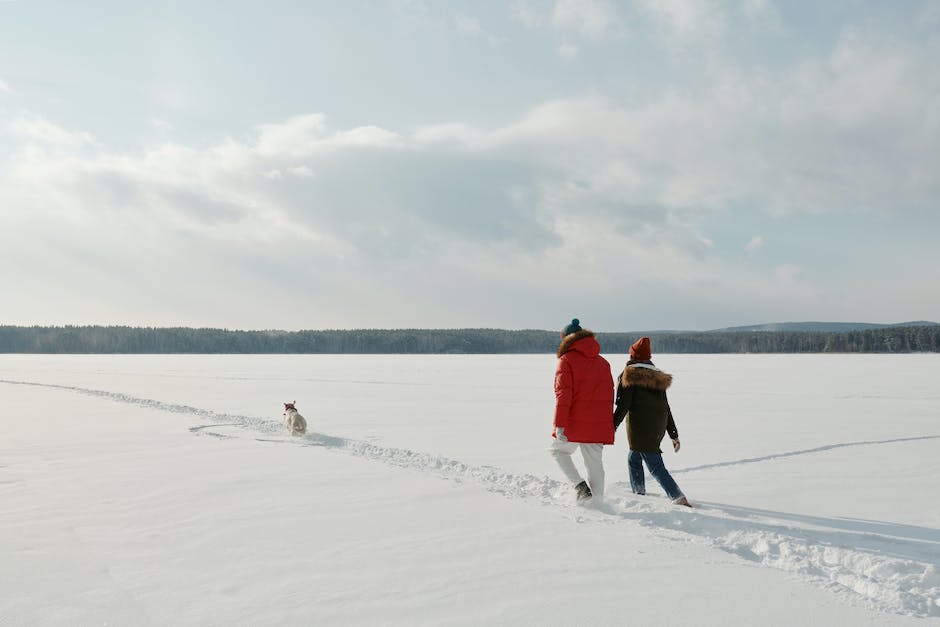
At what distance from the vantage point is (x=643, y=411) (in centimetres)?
628

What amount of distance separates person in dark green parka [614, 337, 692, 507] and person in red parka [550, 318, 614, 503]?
0.36 m

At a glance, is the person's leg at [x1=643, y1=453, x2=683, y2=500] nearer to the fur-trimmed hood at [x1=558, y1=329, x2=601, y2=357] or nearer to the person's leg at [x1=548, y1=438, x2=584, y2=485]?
the person's leg at [x1=548, y1=438, x2=584, y2=485]

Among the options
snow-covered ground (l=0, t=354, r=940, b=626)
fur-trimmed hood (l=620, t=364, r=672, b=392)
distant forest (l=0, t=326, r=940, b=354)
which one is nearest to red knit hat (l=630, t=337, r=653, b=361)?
fur-trimmed hood (l=620, t=364, r=672, b=392)

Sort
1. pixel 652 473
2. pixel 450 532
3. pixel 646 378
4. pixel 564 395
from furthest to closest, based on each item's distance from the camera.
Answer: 1. pixel 646 378
2. pixel 652 473
3. pixel 564 395
4. pixel 450 532

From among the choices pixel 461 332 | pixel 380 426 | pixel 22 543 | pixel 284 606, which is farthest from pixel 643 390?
pixel 461 332

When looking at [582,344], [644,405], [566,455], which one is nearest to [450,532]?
[566,455]

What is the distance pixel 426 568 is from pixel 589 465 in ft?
7.08

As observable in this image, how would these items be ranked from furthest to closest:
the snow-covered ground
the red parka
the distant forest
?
the distant forest < the red parka < the snow-covered ground

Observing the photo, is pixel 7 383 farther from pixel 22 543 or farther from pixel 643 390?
pixel 643 390

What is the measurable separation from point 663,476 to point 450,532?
7.16 ft

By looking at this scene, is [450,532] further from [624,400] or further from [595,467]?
[624,400]

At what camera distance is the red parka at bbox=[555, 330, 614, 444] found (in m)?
5.82

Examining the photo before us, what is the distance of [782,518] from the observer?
5496 mm

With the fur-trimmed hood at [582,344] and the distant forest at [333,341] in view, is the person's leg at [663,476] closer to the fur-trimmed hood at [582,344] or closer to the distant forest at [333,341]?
the fur-trimmed hood at [582,344]
